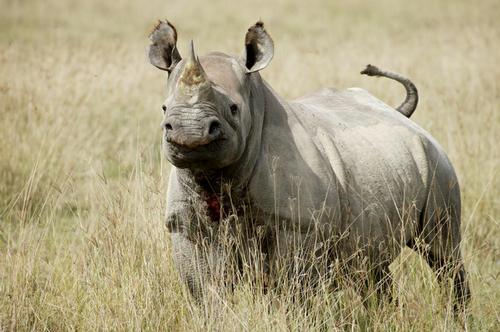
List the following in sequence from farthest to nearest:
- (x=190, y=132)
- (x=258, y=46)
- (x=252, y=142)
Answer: (x=258, y=46) < (x=252, y=142) < (x=190, y=132)

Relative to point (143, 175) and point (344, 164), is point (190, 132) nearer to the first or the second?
point (344, 164)

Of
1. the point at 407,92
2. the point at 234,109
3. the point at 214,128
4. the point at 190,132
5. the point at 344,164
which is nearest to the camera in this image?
the point at 190,132

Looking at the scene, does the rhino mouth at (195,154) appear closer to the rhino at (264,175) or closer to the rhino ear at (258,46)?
the rhino at (264,175)

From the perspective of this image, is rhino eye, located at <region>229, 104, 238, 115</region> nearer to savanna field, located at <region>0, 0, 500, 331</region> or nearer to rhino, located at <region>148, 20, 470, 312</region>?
rhino, located at <region>148, 20, 470, 312</region>

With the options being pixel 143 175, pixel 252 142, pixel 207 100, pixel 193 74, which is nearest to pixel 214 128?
pixel 207 100

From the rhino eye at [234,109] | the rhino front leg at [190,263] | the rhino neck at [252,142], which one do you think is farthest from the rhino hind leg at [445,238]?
the rhino eye at [234,109]

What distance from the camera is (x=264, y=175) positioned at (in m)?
4.59

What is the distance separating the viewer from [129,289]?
4.81m

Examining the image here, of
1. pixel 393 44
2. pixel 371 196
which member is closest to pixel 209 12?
pixel 393 44

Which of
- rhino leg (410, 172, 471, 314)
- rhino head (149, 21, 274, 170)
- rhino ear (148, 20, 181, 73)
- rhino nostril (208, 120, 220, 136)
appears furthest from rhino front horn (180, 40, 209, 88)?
rhino leg (410, 172, 471, 314)

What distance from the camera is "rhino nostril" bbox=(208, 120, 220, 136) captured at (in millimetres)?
4059

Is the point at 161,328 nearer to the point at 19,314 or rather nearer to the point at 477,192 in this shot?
the point at 19,314

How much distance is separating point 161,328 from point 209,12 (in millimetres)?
22198

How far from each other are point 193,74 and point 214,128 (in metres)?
0.30
